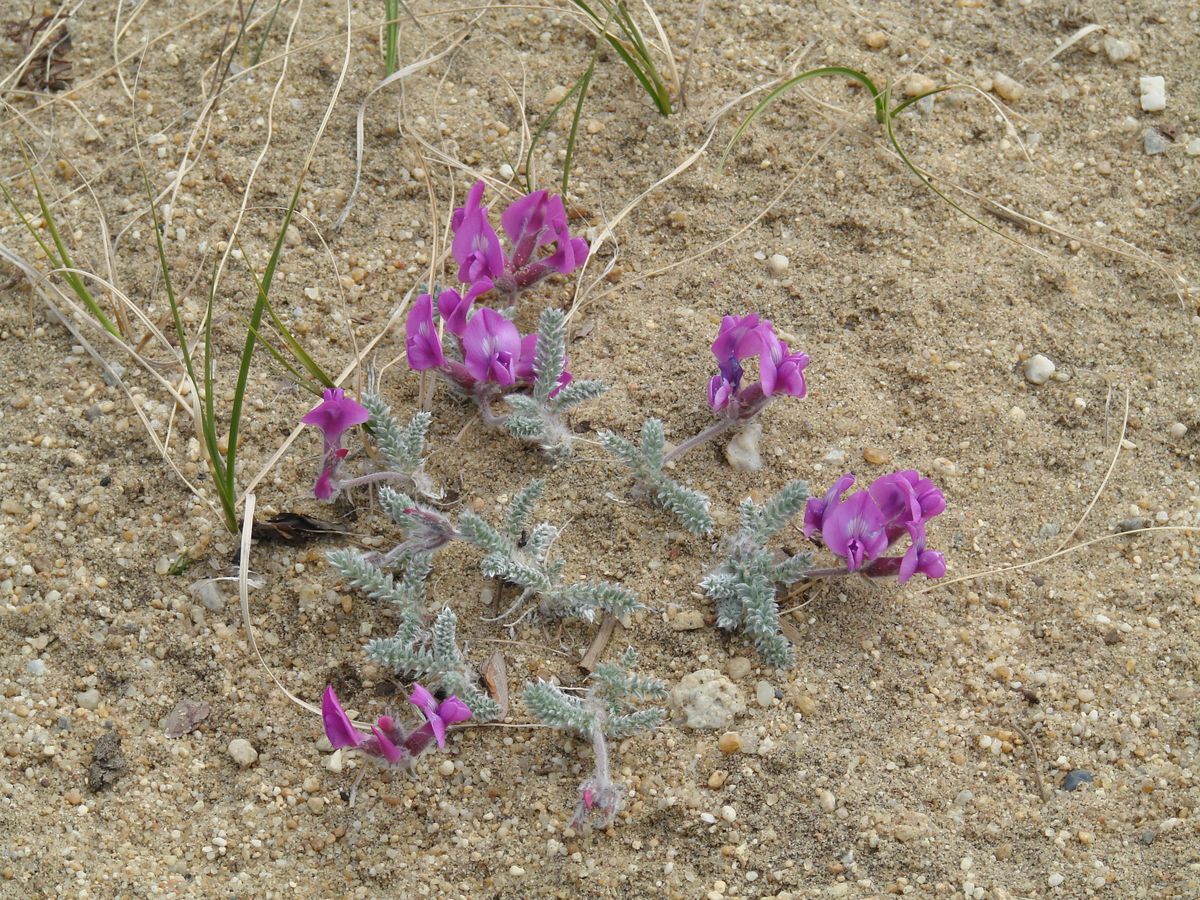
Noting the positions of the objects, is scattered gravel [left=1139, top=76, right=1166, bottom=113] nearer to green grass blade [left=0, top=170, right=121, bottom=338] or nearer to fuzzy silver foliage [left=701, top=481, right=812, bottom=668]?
fuzzy silver foliage [left=701, top=481, right=812, bottom=668]

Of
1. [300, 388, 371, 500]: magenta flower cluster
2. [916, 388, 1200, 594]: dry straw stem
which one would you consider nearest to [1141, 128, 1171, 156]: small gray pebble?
[916, 388, 1200, 594]: dry straw stem

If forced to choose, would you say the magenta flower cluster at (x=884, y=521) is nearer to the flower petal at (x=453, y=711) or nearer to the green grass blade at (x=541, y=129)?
the flower petal at (x=453, y=711)

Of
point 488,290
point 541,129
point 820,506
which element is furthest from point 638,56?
point 820,506

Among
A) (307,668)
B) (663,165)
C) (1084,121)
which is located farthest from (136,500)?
(1084,121)

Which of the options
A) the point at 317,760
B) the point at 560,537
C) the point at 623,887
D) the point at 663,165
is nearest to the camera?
the point at 623,887

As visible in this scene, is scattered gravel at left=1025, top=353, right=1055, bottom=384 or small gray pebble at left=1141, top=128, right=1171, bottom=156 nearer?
scattered gravel at left=1025, top=353, right=1055, bottom=384

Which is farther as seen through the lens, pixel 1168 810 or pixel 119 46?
pixel 119 46

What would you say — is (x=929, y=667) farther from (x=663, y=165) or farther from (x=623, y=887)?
(x=663, y=165)
